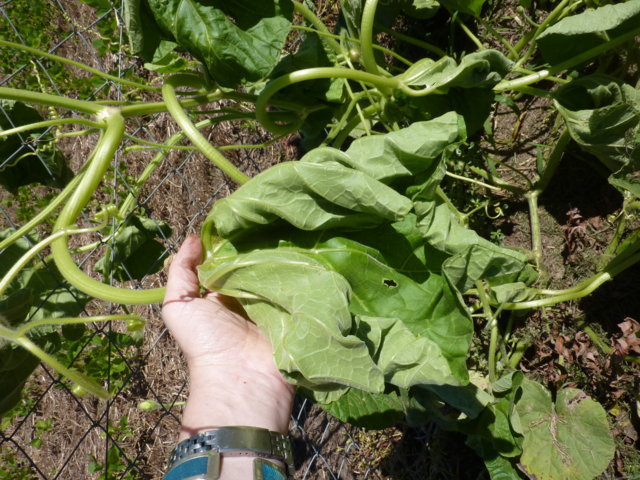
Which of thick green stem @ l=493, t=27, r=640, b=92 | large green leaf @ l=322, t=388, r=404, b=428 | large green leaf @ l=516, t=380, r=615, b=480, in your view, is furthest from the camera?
large green leaf @ l=322, t=388, r=404, b=428

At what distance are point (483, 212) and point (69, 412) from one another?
2.78 metres

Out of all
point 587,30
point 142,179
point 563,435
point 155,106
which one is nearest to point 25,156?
point 142,179

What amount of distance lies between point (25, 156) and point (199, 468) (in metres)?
1.45

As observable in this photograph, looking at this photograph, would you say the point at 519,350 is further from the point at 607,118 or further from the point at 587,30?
the point at 587,30

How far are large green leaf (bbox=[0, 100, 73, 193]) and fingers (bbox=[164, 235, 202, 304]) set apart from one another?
821mm

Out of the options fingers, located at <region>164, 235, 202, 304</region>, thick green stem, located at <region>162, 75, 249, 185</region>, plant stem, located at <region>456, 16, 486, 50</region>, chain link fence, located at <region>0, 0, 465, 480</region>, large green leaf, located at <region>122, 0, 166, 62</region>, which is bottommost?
chain link fence, located at <region>0, 0, 465, 480</region>

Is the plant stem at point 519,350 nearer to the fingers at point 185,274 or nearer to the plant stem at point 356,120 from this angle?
the plant stem at point 356,120

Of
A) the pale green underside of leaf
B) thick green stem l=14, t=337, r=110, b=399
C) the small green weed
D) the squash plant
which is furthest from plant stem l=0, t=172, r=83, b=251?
the small green weed

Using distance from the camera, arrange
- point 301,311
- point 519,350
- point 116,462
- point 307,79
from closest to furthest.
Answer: point 301,311 < point 307,79 < point 519,350 < point 116,462

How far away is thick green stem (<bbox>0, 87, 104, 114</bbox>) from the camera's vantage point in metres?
1.37

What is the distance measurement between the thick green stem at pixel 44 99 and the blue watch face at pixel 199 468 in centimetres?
96

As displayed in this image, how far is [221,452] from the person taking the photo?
1.36 metres

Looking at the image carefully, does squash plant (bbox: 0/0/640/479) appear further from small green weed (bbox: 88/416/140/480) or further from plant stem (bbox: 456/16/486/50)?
small green weed (bbox: 88/416/140/480)

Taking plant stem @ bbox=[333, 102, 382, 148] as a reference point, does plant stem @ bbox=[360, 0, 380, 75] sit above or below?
above
